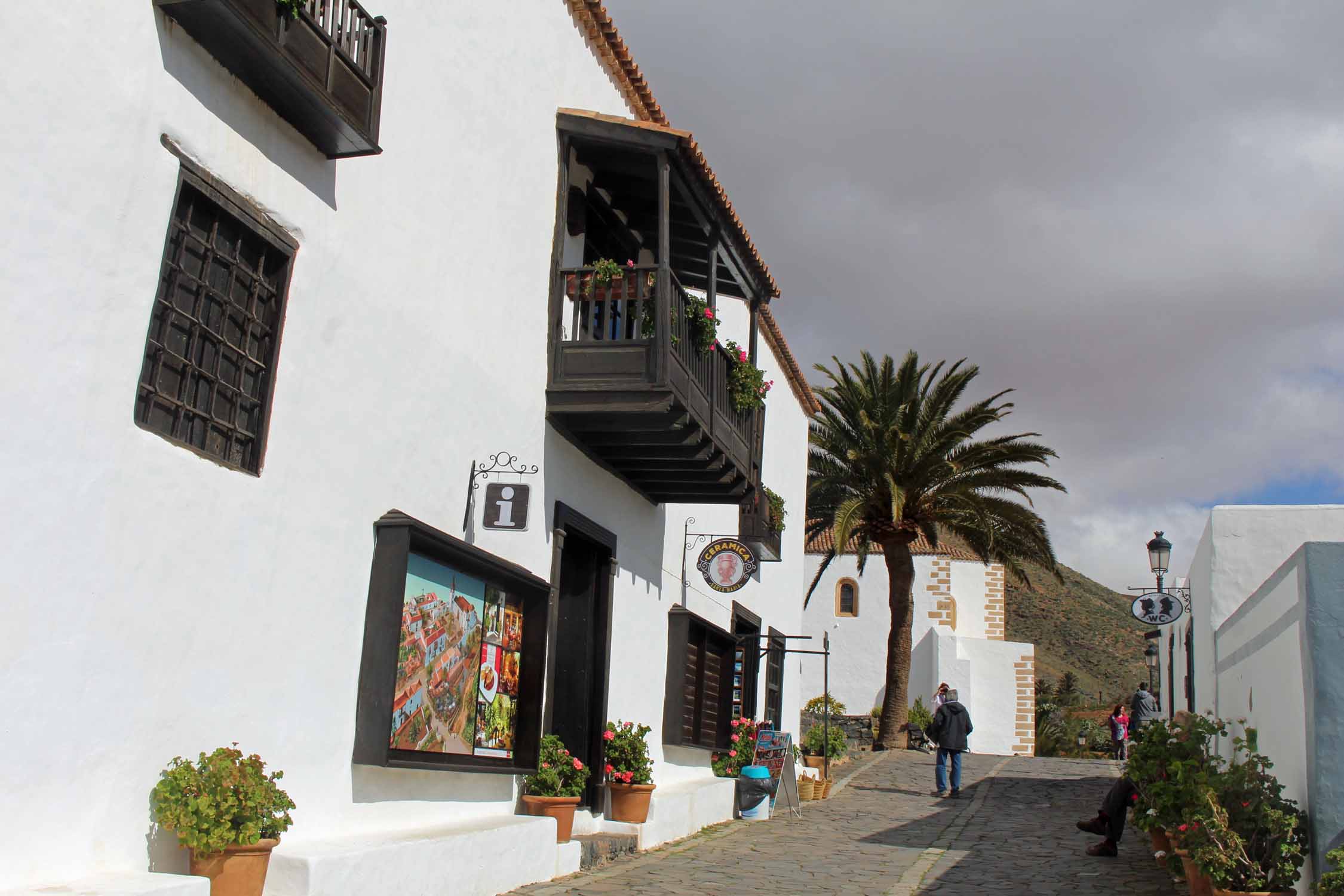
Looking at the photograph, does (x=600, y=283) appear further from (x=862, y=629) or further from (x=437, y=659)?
(x=862, y=629)

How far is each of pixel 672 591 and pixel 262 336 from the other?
8.31 m

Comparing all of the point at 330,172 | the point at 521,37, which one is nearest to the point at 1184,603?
the point at 521,37

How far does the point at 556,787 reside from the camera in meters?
10.4

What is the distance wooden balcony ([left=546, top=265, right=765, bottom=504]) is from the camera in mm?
10664

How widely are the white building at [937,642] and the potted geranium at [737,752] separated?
19.9m

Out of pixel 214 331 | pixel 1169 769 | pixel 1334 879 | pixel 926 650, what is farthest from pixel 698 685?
pixel 926 650

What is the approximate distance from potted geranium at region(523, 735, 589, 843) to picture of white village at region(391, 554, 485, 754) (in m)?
1.36

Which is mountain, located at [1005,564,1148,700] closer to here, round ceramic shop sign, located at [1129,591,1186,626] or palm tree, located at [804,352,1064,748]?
palm tree, located at [804,352,1064,748]

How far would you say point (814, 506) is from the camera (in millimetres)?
25359

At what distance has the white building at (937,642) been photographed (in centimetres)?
3675

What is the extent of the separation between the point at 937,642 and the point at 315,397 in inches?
1253

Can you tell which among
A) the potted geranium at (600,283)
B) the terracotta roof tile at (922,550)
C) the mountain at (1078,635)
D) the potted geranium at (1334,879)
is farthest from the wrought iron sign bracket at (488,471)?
the mountain at (1078,635)

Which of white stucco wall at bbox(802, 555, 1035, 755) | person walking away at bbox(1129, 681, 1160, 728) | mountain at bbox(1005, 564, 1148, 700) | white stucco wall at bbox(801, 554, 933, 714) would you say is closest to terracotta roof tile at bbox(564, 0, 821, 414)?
person walking away at bbox(1129, 681, 1160, 728)

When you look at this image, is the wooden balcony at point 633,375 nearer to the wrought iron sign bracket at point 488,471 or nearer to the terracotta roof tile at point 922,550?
the wrought iron sign bracket at point 488,471
